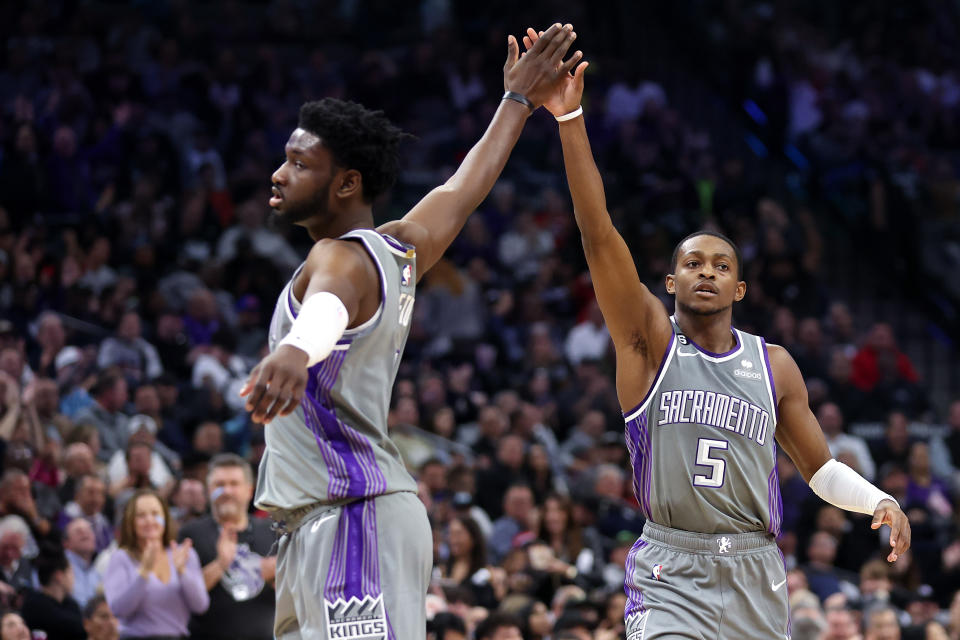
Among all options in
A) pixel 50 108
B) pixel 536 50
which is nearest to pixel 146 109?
pixel 50 108

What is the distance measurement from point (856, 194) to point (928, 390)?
8.72 feet

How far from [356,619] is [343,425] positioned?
554mm

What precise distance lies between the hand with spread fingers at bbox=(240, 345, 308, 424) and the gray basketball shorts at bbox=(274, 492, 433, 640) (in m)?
0.57

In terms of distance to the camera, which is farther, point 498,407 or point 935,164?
point 935,164

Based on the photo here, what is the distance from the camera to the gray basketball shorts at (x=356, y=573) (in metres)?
3.80

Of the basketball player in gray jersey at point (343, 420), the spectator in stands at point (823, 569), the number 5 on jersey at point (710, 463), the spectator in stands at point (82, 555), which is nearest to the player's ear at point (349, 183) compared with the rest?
the basketball player in gray jersey at point (343, 420)

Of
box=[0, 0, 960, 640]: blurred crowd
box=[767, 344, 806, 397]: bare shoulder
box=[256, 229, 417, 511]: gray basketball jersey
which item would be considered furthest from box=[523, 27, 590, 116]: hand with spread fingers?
box=[0, 0, 960, 640]: blurred crowd

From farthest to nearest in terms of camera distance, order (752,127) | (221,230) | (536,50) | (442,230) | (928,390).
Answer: (752,127)
(928,390)
(221,230)
(536,50)
(442,230)

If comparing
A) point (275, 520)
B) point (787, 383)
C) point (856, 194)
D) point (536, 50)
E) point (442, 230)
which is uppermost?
point (856, 194)

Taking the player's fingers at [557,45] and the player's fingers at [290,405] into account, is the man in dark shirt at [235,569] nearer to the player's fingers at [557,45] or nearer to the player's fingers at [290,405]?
the player's fingers at [557,45]

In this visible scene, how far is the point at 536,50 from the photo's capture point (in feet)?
16.5

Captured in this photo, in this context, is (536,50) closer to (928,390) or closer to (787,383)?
(787,383)

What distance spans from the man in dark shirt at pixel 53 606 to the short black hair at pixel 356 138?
4669 millimetres

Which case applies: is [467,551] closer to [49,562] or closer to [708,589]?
[49,562]
